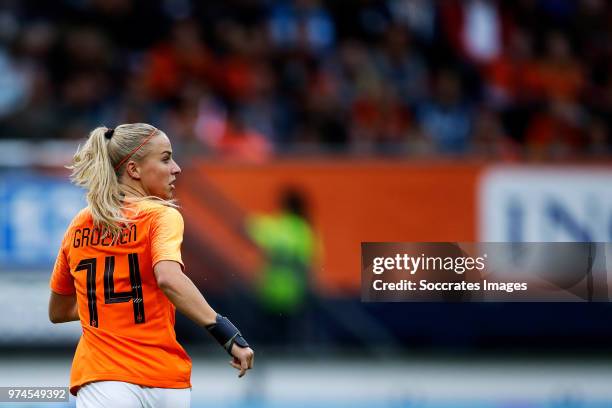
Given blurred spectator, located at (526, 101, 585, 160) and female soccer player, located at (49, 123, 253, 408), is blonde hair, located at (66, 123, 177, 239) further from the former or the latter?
blurred spectator, located at (526, 101, 585, 160)

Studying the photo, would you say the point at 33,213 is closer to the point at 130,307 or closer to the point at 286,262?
the point at 286,262

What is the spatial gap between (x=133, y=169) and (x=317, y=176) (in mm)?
7328

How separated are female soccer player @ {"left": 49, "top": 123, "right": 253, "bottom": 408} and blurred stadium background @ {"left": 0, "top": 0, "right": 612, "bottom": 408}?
498 centimetres

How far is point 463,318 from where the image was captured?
443 inches

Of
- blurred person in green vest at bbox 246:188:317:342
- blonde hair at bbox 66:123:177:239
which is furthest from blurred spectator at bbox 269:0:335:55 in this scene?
blonde hair at bbox 66:123:177:239

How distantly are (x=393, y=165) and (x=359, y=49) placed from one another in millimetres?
2137

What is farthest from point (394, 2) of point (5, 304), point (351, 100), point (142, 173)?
point (142, 173)

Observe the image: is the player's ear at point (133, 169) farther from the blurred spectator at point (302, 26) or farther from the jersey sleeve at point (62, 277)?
the blurred spectator at point (302, 26)

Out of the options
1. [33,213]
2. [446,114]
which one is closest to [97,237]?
[33,213]

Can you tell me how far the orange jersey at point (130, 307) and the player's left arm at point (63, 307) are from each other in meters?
0.40

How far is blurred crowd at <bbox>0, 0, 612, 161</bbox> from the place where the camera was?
1192 centimetres

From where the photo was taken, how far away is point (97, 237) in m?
4.34

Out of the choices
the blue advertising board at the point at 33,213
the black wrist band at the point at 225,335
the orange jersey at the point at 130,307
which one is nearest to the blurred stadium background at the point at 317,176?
the blue advertising board at the point at 33,213

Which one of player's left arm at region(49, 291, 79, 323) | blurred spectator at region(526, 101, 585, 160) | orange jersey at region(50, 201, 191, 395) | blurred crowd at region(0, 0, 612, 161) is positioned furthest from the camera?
blurred spectator at region(526, 101, 585, 160)
